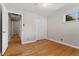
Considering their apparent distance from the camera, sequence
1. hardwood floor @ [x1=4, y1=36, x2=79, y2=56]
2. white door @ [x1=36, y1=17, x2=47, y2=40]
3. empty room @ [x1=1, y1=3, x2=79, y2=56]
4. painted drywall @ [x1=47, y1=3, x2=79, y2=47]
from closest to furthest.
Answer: hardwood floor @ [x1=4, y1=36, x2=79, y2=56] → empty room @ [x1=1, y1=3, x2=79, y2=56] → painted drywall @ [x1=47, y1=3, x2=79, y2=47] → white door @ [x1=36, y1=17, x2=47, y2=40]

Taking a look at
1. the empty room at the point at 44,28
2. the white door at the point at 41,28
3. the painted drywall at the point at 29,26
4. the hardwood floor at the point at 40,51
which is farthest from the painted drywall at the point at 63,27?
the painted drywall at the point at 29,26

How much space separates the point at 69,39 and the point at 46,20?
84.0 inches

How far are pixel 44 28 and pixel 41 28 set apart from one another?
0.25m

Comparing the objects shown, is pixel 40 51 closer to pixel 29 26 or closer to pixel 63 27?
pixel 29 26

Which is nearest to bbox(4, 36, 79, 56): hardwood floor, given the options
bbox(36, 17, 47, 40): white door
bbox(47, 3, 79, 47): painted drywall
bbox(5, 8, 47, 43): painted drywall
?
bbox(47, 3, 79, 47): painted drywall

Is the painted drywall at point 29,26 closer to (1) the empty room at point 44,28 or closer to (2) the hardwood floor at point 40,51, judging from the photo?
(1) the empty room at point 44,28

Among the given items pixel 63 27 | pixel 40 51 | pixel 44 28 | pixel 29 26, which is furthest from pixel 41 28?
pixel 40 51

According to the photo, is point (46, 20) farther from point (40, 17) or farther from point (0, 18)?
point (0, 18)

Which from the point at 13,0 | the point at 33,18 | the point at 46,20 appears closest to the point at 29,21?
the point at 33,18

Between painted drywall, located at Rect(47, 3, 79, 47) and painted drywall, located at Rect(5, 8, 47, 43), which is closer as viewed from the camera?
painted drywall, located at Rect(47, 3, 79, 47)

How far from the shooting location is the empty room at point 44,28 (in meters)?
2.51

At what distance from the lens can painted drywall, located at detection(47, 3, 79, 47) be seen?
9.36 ft

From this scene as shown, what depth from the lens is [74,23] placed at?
2904 millimetres

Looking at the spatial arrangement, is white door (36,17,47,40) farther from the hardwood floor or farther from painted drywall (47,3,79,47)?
the hardwood floor
